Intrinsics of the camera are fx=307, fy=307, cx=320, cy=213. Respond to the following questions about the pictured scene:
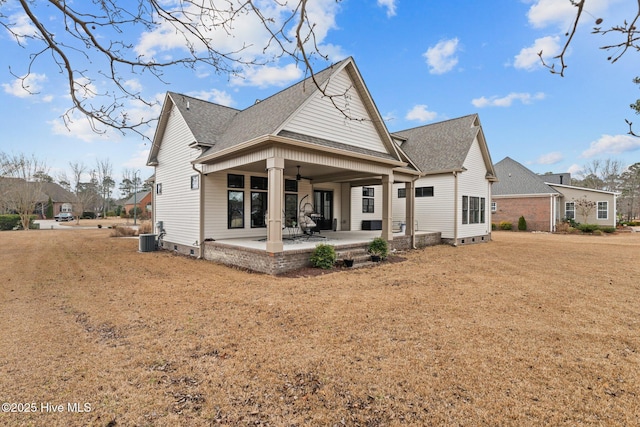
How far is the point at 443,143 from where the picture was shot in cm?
1653

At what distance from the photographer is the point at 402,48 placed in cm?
686

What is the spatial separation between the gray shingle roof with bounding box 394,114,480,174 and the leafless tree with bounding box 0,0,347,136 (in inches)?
518

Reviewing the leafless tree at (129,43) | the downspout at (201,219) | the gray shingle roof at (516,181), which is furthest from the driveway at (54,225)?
the gray shingle roof at (516,181)

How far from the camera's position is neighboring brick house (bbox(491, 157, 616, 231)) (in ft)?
80.2

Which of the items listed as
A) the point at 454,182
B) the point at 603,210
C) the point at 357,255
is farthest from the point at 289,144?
the point at 603,210

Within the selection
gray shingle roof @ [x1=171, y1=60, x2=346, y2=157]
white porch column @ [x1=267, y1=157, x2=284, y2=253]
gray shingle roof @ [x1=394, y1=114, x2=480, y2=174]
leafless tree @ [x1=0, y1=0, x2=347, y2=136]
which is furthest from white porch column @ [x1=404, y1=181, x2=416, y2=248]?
leafless tree @ [x1=0, y1=0, x2=347, y2=136]

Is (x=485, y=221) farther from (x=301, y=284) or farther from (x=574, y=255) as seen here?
(x=301, y=284)

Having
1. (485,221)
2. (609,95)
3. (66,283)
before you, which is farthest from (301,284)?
(485,221)

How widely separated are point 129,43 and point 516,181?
30.2 m

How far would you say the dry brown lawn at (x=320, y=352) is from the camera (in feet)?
8.24

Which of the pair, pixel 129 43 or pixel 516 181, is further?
pixel 516 181

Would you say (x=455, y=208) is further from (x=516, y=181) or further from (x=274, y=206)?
(x=516, y=181)

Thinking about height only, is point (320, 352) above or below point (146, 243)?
below

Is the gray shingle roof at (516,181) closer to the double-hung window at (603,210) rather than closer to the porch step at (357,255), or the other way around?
the double-hung window at (603,210)
